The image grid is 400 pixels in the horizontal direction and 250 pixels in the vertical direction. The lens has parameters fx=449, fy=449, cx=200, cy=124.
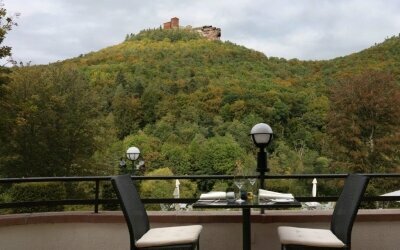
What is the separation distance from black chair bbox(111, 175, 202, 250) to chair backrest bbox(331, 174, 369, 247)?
93cm

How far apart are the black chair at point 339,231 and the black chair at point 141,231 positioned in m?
0.60

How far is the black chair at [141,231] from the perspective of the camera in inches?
108

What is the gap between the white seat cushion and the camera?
2734mm

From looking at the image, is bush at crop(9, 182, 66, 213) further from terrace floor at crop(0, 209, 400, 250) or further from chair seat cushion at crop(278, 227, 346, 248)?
chair seat cushion at crop(278, 227, 346, 248)

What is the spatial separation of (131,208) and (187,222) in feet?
2.83

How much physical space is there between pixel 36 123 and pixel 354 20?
21.2 meters

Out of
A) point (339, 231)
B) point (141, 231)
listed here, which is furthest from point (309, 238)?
point (141, 231)

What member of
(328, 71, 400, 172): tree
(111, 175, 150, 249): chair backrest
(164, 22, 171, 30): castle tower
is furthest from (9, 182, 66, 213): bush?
(164, 22, 171, 30): castle tower

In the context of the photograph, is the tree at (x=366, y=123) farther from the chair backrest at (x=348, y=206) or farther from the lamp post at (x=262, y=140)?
the chair backrest at (x=348, y=206)

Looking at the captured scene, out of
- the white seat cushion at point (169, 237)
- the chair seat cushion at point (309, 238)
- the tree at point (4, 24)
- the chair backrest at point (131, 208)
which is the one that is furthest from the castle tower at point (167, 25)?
the chair seat cushion at point (309, 238)

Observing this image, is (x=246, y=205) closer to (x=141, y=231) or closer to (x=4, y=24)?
(x=141, y=231)

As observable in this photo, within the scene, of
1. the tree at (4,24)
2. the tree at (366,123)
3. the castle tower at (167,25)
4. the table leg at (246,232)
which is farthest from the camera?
the castle tower at (167,25)

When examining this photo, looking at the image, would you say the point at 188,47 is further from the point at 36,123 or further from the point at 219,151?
the point at 36,123

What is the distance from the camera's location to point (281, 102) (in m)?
26.6
